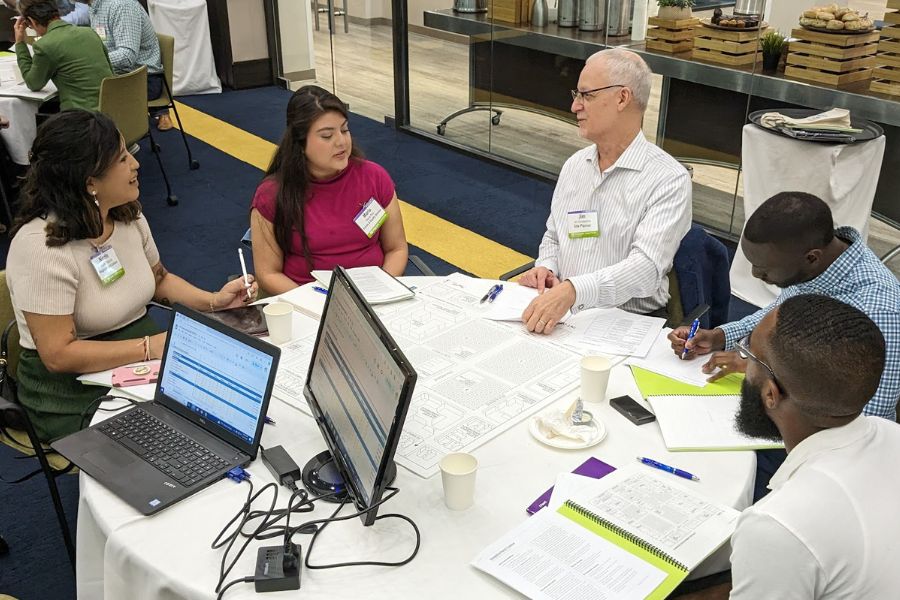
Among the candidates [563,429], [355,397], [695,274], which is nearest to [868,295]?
[695,274]

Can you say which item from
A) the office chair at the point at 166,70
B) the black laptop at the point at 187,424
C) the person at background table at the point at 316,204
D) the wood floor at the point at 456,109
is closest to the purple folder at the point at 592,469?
the black laptop at the point at 187,424

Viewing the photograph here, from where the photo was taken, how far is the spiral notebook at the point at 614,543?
4.87 ft

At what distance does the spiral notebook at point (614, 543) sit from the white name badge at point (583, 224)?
128 cm

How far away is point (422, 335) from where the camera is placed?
2.40m

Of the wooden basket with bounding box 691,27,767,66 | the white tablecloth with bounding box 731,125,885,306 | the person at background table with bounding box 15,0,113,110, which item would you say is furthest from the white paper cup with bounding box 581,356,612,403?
the person at background table with bounding box 15,0,113,110

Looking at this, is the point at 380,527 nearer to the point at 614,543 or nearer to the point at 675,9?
the point at 614,543

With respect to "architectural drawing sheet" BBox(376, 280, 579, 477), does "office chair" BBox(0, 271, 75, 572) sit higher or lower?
lower

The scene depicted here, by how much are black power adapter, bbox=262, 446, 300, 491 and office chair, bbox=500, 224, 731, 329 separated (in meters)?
1.55

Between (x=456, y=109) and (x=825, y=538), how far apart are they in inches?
234

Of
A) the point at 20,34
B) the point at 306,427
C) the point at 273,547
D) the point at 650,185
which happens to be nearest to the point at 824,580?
the point at 273,547

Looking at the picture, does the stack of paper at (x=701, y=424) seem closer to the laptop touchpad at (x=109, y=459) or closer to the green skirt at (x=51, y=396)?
the laptop touchpad at (x=109, y=459)

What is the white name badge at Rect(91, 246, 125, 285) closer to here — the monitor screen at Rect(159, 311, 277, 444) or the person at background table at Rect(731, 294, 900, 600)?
the monitor screen at Rect(159, 311, 277, 444)

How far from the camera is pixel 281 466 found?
182 centimetres

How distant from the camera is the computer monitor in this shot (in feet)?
4.64
